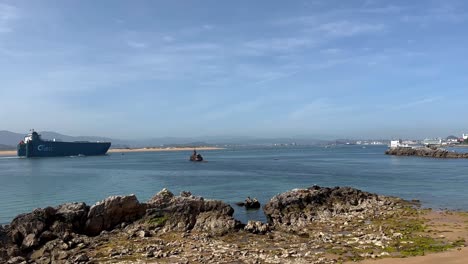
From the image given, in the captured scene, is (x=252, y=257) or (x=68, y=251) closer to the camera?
(x=252, y=257)

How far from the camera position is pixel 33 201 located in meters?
45.6

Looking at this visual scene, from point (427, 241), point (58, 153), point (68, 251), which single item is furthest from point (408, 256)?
point (58, 153)

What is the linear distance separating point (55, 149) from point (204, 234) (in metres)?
165

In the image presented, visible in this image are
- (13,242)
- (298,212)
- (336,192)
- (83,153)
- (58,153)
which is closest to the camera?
(13,242)

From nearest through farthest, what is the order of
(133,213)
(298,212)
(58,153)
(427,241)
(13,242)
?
(427,241)
(13,242)
(133,213)
(298,212)
(58,153)

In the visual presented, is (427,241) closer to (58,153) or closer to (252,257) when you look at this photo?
(252,257)

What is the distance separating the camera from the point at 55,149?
172 meters

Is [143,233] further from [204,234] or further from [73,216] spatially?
[73,216]

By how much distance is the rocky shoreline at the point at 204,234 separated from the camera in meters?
20.6

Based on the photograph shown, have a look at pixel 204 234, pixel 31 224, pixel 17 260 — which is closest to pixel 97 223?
pixel 31 224

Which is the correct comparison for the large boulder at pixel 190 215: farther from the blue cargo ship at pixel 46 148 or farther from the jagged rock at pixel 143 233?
the blue cargo ship at pixel 46 148

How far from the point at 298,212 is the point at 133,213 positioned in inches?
516

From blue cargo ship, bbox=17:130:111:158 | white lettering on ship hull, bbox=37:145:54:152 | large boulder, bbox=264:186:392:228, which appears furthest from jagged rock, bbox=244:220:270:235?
white lettering on ship hull, bbox=37:145:54:152

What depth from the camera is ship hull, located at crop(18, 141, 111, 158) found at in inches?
6442
